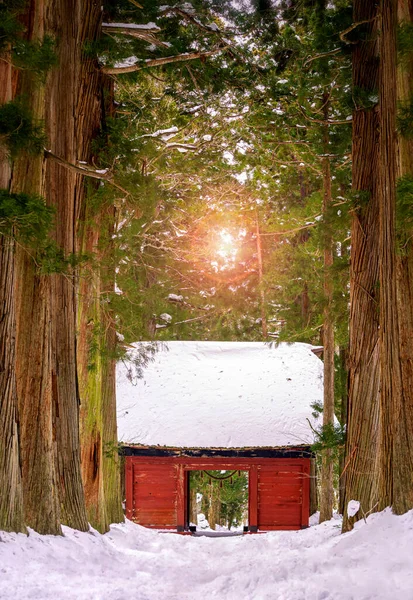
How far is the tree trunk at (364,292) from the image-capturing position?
8.52m

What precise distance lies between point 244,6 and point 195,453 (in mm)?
11403

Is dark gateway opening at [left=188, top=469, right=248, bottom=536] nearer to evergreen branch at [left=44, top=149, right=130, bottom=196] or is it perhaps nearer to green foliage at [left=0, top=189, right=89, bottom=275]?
evergreen branch at [left=44, top=149, right=130, bottom=196]

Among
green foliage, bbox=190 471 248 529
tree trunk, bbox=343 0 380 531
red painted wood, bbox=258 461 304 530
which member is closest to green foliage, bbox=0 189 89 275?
tree trunk, bbox=343 0 380 531

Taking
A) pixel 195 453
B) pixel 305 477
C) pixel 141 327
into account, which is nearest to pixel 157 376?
pixel 195 453

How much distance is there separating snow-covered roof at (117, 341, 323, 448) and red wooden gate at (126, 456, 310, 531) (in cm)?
101

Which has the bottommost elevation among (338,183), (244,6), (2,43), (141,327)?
(141,327)

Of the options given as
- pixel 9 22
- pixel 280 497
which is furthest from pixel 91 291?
pixel 280 497

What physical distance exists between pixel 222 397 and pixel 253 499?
3136mm

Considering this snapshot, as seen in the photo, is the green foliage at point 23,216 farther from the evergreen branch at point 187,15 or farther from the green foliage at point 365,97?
the evergreen branch at point 187,15

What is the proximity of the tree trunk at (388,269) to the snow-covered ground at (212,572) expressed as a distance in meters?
0.61

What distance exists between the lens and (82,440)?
9.58 m

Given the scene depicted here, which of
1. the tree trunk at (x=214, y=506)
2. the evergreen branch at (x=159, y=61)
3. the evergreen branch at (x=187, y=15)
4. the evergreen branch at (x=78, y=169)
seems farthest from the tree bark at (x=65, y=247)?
the tree trunk at (x=214, y=506)

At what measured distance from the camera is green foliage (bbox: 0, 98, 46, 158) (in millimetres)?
5992

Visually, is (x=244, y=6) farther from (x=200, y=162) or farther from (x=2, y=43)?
(x=2, y=43)
